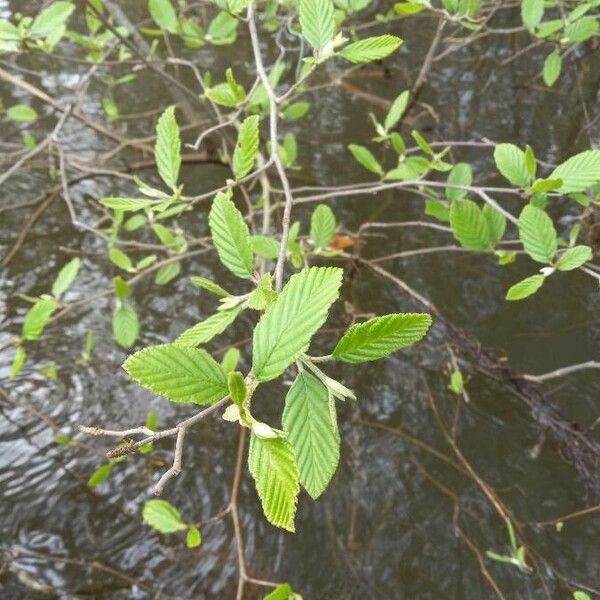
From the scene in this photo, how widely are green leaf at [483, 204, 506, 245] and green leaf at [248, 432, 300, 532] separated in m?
1.06

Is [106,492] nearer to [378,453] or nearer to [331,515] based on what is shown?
[331,515]

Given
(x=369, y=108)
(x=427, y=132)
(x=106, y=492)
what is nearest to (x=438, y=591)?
(x=106, y=492)

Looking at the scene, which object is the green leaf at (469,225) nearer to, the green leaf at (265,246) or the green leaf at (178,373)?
the green leaf at (265,246)

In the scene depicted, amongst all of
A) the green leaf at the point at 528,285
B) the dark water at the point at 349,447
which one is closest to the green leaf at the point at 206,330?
the green leaf at the point at 528,285

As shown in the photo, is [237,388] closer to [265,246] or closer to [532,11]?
[265,246]

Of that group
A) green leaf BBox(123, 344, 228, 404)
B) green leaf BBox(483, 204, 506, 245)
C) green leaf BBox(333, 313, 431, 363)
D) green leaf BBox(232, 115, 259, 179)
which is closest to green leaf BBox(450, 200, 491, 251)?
green leaf BBox(483, 204, 506, 245)

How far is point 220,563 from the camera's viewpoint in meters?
2.28

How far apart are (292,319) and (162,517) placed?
138 cm

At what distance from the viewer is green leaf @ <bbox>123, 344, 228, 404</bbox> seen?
0.65m

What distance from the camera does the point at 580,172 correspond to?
4.05ft

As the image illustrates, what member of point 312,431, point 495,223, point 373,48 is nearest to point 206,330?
point 312,431

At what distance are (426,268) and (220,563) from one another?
5.34 ft

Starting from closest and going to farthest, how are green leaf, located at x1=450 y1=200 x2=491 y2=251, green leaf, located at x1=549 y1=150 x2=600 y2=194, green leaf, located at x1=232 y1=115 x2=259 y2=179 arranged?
1. green leaf, located at x1=232 y1=115 x2=259 y2=179
2. green leaf, located at x1=549 y1=150 x2=600 y2=194
3. green leaf, located at x1=450 y1=200 x2=491 y2=251

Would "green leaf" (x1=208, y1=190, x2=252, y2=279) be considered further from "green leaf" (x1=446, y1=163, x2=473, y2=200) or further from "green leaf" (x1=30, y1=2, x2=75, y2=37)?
"green leaf" (x1=30, y1=2, x2=75, y2=37)
